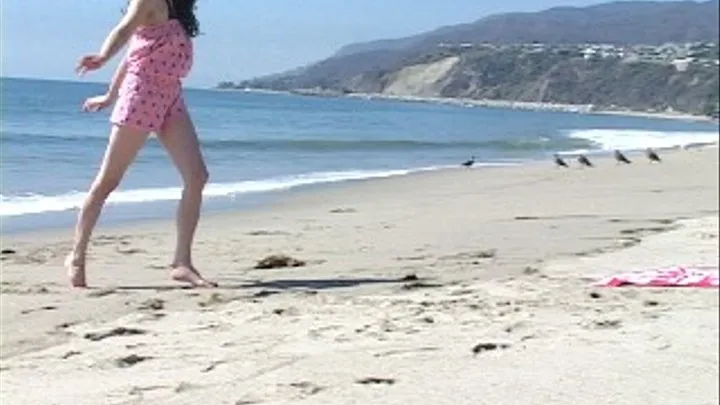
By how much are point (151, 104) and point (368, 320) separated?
116cm

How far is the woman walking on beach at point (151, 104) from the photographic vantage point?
4.33m

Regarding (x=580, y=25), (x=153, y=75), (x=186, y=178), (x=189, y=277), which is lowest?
(x=189, y=277)

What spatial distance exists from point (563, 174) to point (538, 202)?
17.8ft

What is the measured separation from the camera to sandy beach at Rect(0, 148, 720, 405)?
309cm

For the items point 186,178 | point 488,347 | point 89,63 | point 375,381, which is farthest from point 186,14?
point 375,381

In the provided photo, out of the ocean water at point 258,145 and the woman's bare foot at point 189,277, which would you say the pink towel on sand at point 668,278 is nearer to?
the woman's bare foot at point 189,277

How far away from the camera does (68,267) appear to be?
490 cm

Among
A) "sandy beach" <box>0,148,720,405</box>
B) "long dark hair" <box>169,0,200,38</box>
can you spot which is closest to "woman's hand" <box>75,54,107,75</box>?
"long dark hair" <box>169,0,200,38</box>

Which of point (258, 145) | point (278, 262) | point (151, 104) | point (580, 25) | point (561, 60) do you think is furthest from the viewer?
point (258, 145)

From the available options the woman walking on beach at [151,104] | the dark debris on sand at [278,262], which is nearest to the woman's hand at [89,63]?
the woman walking on beach at [151,104]

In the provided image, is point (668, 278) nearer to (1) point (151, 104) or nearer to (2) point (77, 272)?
(1) point (151, 104)

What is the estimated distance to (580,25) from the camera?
414cm

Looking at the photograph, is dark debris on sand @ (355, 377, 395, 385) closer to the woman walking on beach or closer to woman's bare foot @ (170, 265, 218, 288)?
the woman walking on beach

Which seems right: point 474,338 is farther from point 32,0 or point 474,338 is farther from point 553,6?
point 32,0
